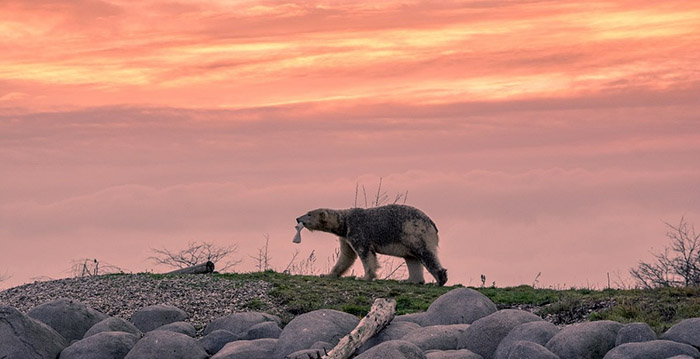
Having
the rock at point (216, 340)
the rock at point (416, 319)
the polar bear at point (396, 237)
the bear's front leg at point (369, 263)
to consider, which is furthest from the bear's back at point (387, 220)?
the rock at point (216, 340)

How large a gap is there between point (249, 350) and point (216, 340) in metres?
1.38

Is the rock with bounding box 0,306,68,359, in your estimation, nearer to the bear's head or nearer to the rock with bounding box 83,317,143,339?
the rock with bounding box 83,317,143,339

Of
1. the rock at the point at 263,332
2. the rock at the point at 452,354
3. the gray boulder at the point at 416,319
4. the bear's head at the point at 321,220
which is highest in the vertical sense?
the bear's head at the point at 321,220

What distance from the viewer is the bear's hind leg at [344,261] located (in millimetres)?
23422

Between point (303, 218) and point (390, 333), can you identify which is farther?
point (303, 218)

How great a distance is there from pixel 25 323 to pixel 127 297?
4524 millimetres

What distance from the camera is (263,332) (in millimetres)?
15500

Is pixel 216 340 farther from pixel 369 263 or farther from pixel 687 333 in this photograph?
pixel 369 263

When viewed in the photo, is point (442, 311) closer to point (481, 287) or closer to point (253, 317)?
point (253, 317)

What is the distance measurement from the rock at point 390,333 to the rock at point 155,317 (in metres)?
4.91

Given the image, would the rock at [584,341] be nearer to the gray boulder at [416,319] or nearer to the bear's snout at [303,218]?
the gray boulder at [416,319]

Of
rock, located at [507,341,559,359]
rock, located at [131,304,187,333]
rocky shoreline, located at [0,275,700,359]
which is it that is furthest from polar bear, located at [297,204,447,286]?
rock, located at [507,341,559,359]

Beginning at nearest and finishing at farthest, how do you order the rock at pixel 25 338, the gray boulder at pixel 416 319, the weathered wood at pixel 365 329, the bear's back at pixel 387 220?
the weathered wood at pixel 365 329 → the rock at pixel 25 338 → the gray boulder at pixel 416 319 → the bear's back at pixel 387 220

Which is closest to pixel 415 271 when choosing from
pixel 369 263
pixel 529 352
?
pixel 369 263
